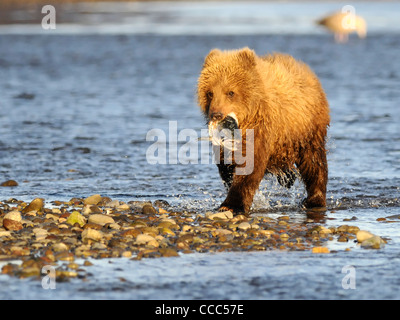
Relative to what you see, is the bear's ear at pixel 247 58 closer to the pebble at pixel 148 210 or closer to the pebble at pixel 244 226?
the pebble at pixel 244 226

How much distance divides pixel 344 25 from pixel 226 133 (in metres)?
34.8

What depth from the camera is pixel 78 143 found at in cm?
1409

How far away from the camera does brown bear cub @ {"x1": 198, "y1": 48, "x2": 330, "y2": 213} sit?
8.53 metres

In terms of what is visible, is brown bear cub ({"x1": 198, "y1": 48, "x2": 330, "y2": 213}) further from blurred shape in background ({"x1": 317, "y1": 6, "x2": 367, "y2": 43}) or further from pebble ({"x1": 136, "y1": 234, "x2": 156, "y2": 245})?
blurred shape in background ({"x1": 317, "y1": 6, "x2": 367, "y2": 43})

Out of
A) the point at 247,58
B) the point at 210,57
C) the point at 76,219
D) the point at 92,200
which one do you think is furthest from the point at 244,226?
the point at 92,200

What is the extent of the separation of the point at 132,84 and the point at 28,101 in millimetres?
3955

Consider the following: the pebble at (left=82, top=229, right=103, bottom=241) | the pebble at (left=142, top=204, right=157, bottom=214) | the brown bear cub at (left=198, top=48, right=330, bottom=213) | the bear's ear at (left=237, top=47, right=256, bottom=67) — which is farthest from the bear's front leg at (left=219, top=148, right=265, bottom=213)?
the pebble at (left=82, top=229, right=103, bottom=241)

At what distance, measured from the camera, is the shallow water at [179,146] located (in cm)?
658

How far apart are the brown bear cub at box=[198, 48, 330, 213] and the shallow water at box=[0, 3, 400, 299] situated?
1.91 ft

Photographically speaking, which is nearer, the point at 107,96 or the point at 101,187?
the point at 101,187

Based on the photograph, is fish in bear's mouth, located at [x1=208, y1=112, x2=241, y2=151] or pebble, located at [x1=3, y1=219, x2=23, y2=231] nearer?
pebble, located at [x1=3, y1=219, x2=23, y2=231]

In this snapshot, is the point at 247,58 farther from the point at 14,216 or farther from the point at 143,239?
the point at 14,216
